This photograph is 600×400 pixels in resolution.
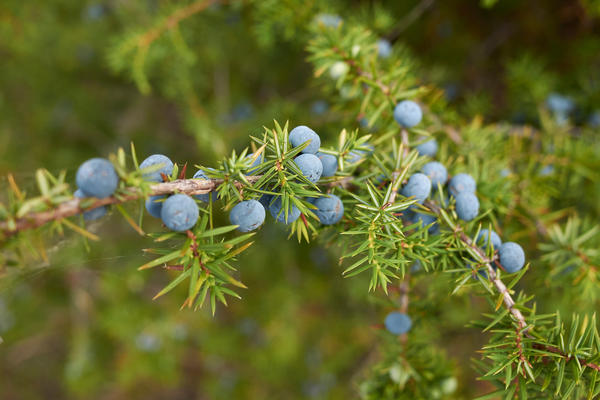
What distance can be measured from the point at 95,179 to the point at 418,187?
0.65m

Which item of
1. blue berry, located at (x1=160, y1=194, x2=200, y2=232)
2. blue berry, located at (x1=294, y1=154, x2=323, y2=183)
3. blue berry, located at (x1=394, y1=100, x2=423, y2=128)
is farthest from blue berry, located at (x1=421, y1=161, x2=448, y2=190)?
blue berry, located at (x1=160, y1=194, x2=200, y2=232)

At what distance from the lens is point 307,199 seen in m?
0.84

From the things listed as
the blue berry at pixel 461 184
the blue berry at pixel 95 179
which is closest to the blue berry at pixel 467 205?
the blue berry at pixel 461 184

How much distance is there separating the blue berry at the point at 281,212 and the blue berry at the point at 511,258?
52 cm

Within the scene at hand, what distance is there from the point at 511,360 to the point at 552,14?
227cm

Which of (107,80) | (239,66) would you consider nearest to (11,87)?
(107,80)

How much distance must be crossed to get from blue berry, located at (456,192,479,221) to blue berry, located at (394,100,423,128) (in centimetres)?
25

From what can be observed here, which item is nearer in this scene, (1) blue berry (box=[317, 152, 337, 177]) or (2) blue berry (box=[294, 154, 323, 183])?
(2) blue berry (box=[294, 154, 323, 183])

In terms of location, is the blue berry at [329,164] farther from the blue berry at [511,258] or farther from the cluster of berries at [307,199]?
the blue berry at [511,258]

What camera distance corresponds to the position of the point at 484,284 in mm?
849

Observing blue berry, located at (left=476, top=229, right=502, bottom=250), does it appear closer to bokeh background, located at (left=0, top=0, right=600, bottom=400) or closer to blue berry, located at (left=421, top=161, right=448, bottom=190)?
blue berry, located at (left=421, top=161, right=448, bottom=190)

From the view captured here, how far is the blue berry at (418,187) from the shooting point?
32.8 inches

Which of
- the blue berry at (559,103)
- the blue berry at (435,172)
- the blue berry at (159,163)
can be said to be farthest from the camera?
the blue berry at (559,103)

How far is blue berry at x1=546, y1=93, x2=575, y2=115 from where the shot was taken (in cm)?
186
